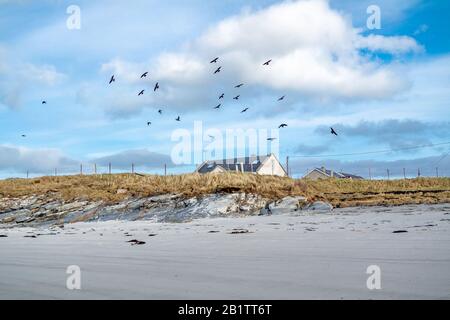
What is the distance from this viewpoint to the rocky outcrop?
16.9 m

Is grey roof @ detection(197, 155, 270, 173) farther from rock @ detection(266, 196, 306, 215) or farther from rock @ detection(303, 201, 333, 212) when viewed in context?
rock @ detection(303, 201, 333, 212)

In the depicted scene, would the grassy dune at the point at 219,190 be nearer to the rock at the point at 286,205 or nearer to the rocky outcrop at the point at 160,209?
the rocky outcrop at the point at 160,209

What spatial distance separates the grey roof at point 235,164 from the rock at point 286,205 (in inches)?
1411

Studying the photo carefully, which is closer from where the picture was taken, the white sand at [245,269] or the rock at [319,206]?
the white sand at [245,269]

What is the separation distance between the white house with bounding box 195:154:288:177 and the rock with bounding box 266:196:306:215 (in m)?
35.7

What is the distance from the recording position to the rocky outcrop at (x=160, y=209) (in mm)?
16859

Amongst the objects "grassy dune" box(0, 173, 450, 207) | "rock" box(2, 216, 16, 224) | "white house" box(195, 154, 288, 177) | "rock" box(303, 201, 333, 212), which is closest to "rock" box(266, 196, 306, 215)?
"rock" box(303, 201, 333, 212)

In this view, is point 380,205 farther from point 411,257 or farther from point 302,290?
point 302,290

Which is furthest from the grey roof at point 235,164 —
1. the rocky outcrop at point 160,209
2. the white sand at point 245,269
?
the white sand at point 245,269
